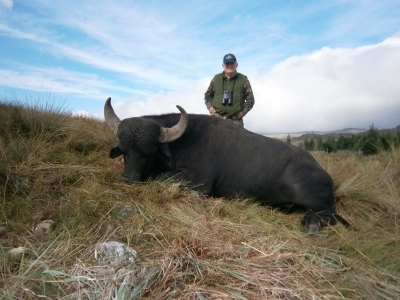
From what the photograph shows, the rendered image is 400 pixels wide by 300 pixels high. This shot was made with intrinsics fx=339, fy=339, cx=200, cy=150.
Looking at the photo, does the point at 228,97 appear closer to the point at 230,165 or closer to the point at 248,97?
the point at 248,97

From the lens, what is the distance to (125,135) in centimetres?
459

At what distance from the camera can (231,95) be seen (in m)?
7.34

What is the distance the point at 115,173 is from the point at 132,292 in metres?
2.78

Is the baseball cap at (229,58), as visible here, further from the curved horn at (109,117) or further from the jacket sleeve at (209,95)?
the curved horn at (109,117)

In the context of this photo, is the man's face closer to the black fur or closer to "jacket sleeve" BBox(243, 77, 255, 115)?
"jacket sleeve" BBox(243, 77, 255, 115)

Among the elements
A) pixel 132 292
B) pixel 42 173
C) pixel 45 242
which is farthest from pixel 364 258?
pixel 42 173

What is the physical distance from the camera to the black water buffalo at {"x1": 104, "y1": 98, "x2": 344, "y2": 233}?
181 inches

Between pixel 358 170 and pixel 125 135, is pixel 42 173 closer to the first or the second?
pixel 125 135

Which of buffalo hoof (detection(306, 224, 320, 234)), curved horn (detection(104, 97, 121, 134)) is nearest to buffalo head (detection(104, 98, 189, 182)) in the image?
curved horn (detection(104, 97, 121, 134))

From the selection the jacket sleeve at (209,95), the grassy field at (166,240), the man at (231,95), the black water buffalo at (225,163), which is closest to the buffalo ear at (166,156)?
the black water buffalo at (225,163)

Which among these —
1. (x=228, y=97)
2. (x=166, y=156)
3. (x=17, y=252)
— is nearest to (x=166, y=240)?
(x=17, y=252)

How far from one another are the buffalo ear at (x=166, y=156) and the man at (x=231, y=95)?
9.06 feet

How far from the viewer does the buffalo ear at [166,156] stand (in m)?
4.78

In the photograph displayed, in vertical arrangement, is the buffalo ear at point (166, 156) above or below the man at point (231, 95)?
below
